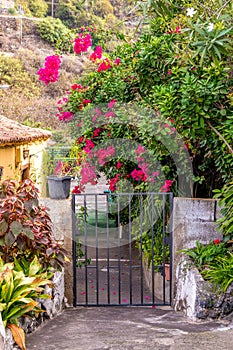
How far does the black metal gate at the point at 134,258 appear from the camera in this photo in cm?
598

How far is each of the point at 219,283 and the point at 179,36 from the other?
2908 mm

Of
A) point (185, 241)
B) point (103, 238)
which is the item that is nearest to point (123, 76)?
point (185, 241)

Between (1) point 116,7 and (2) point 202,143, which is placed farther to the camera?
(1) point 116,7

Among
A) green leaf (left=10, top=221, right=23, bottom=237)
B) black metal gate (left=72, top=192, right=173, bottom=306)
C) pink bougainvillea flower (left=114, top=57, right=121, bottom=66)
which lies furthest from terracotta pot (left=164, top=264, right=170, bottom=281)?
pink bougainvillea flower (left=114, top=57, right=121, bottom=66)

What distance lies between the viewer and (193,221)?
19.3 ft

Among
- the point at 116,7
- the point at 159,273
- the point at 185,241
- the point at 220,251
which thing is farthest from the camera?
the point at 116,7

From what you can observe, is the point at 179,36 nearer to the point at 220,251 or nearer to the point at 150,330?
the point at 220,251

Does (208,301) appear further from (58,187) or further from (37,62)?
(37,62)

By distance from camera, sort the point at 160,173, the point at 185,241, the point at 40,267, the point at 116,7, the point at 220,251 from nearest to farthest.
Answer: the point at 40,267 → the point at 220,251 → the point at 185,241 → the point at 160,173 → the point at 116,7

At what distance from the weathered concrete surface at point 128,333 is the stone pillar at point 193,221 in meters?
0.84

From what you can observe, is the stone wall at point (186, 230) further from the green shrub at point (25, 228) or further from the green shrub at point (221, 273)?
the green shrub at point (25, 228)

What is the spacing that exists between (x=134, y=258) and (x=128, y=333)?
4913 mm

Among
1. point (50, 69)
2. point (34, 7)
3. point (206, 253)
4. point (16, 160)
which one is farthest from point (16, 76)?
point (206, 253)

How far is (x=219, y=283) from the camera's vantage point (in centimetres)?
511
